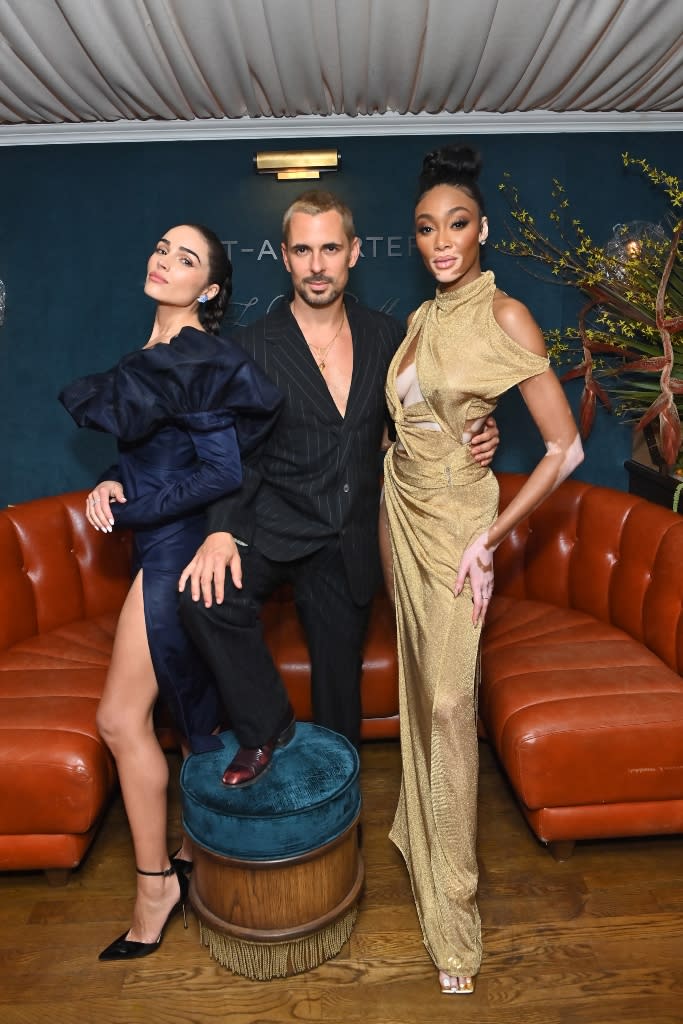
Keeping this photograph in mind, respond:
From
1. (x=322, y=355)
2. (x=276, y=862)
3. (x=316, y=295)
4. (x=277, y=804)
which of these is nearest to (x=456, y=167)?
(x=316, y=295)

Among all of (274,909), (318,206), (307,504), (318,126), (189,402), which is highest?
(318,126)

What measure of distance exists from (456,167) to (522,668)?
5.38 feet

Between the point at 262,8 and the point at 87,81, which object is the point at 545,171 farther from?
the point at 87,81

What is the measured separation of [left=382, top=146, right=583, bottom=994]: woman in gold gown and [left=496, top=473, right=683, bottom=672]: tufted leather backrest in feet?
3.32

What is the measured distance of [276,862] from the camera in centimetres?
219

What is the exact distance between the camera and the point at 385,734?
3326 mm

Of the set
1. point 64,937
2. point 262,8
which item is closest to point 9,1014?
point 64,937

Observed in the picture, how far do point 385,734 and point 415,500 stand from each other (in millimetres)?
1298

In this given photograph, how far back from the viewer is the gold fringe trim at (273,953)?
227 cm

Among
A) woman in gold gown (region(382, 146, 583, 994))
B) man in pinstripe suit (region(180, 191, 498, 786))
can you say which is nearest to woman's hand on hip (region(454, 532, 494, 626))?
woman in gold gown (region(382, 146, 583, 994))

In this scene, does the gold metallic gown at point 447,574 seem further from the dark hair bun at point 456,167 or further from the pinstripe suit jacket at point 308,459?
the dark hair bun at point 456,167

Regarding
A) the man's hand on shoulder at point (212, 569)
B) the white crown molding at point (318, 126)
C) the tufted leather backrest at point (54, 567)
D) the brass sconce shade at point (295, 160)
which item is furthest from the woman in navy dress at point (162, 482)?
the white crown molding at point (318, 126)

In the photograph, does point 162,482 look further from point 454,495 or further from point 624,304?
point 624,304

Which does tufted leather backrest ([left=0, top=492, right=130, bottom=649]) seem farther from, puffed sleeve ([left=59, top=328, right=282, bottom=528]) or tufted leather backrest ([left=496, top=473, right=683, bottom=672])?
tufted leather backrest ([left=496, top=473, right=683, bottom=672])
